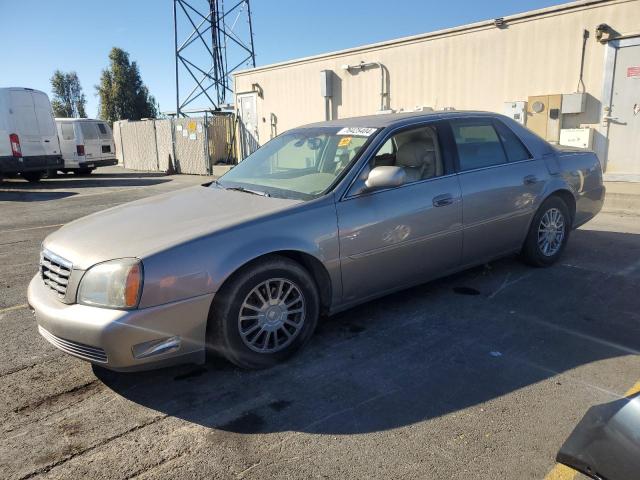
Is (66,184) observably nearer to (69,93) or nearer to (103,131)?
(103,131)

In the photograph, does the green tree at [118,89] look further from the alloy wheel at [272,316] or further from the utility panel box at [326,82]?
the alloy wheel at [272,316]

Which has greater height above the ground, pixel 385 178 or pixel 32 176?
pixel 385 178

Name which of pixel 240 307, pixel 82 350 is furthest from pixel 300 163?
pixel 82 350

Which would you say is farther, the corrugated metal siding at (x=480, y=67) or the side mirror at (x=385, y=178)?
the corrugated metal siding at (x=480, y=67)

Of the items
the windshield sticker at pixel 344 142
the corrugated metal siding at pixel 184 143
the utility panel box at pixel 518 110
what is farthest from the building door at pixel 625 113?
the corrugated metal siding at pixel 184 143

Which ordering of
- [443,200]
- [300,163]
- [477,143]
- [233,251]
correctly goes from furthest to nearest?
[477,143]
[300,163]
[443,200]
[233,251]

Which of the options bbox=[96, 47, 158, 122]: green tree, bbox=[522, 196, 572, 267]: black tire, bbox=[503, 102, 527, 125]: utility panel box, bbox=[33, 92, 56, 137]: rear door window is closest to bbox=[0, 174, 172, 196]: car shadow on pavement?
bbox=[33, 92, 56, 137]: rear door window

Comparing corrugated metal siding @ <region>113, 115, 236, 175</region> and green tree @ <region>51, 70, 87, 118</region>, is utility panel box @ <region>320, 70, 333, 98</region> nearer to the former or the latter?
corrugated metal siding @ <region>113, 115, 236, 175</region>

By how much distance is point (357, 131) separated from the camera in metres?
4.07

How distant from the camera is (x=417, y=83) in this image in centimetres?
1275

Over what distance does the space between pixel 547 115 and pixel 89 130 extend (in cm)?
1541

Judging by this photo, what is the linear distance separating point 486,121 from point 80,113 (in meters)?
76.6

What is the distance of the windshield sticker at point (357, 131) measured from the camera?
13.0 ft

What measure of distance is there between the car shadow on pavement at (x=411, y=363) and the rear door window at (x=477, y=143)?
116cm
